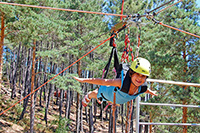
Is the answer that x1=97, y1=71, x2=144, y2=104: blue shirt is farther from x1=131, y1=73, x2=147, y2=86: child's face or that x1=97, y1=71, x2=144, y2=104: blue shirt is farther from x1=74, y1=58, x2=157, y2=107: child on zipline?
x1=131, y1=73, x2=147, y2=86: child's face

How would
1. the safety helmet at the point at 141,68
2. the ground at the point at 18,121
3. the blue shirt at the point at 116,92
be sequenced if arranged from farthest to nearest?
the ground at the point at 18,121, the blue shirt at the point at 116,92, the safety helmet at the point at 141,68

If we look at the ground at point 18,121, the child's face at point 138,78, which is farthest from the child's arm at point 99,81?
the ground at point 18,121

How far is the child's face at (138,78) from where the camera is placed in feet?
8.79

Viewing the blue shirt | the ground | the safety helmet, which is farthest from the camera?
the ground

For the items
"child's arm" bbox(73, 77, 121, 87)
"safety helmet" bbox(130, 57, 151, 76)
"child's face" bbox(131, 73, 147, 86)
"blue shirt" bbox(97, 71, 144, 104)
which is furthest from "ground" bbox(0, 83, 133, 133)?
"safety helmet" bbox(130, 57, 151, 76)

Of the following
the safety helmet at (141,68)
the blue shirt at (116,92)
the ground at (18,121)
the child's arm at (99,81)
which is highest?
the safety helmet at (141,68)

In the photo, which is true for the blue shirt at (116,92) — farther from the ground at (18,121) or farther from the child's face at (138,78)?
the ground at (18,121)

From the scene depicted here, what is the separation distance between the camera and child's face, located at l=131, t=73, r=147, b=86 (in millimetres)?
2680

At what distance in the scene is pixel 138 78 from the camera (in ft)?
8.80

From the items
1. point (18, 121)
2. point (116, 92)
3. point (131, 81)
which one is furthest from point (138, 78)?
point (18, 121)

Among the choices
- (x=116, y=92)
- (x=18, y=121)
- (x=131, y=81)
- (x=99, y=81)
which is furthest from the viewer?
(x=18, y=121)

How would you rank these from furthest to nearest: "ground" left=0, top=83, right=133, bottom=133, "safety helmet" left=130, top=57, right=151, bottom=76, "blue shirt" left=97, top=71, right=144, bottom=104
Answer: "ground" left=0, top=83, right=133, bottom=133
"blue shirt" left=97, top=71, right=144, bottom=104
"safety helmet" left=130, top=57, right=151, bottom=76

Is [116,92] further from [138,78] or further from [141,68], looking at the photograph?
[141,68]

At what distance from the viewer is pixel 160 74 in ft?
44.4
